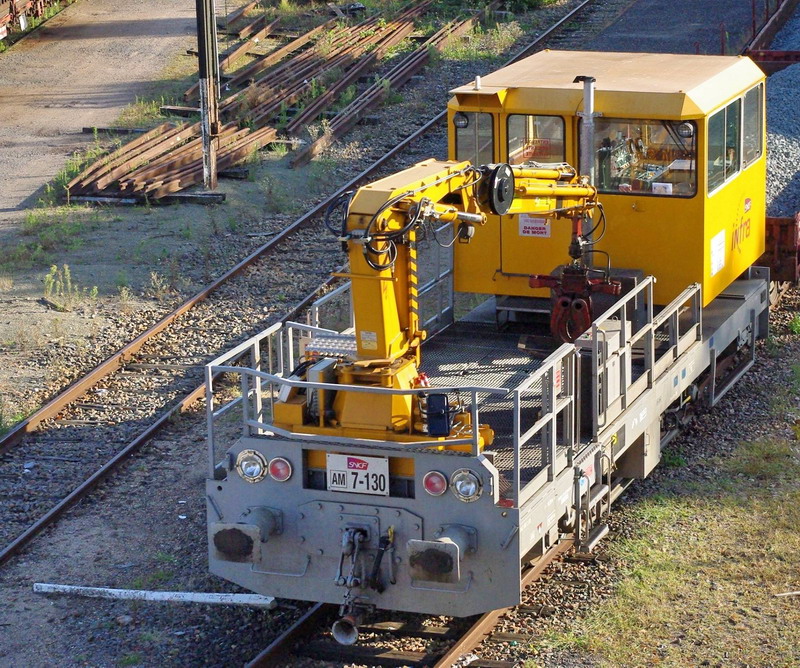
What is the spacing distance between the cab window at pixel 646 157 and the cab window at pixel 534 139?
330 mm

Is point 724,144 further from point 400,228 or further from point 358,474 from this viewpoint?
point 358,474

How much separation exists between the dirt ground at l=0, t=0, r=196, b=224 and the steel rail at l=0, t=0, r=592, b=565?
3.81 m

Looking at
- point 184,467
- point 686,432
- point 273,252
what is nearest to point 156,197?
point 273,252

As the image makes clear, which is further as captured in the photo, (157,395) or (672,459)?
(157,395)

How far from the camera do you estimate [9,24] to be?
26953mm

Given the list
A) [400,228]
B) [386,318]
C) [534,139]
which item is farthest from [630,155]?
[386,318]

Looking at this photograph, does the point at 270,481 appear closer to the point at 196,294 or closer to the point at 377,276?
the point at 377,276

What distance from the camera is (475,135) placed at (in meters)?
10.6

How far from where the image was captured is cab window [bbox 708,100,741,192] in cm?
1031

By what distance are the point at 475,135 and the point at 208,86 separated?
9.27 metres

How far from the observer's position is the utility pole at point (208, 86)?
61.1ft

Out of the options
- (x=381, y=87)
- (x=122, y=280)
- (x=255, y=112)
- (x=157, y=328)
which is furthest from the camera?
(x=381, y=87)

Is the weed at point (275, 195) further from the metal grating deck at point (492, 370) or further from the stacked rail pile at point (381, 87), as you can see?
the metal grating deck at point (492, 370)

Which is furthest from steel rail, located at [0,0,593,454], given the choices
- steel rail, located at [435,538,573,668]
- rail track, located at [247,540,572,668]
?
steel rail, located at [435,538,573,668]
